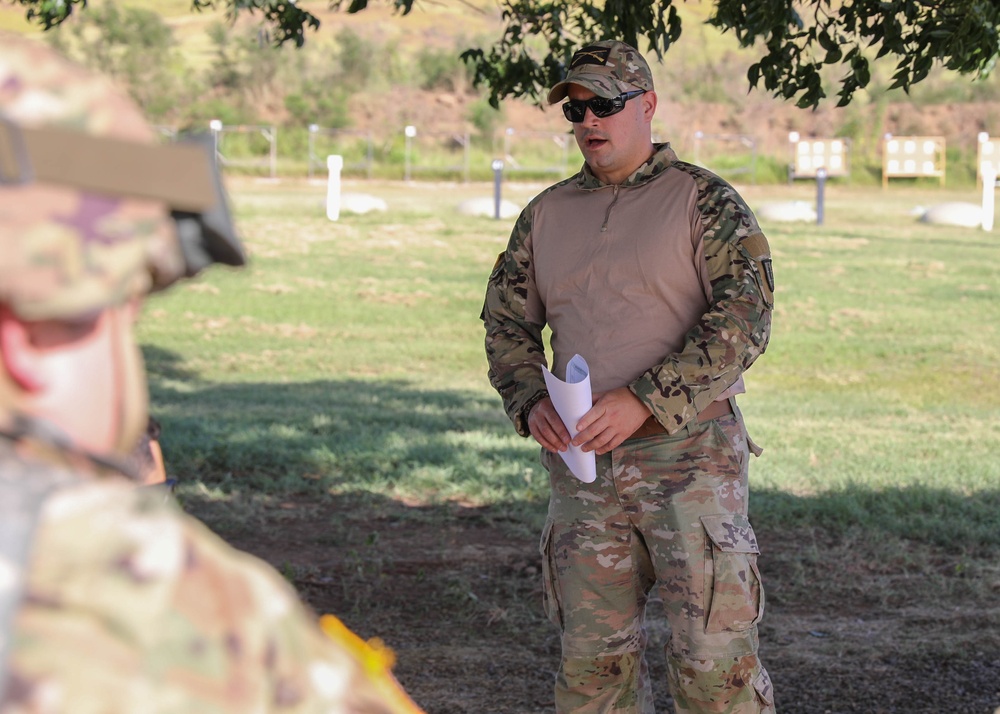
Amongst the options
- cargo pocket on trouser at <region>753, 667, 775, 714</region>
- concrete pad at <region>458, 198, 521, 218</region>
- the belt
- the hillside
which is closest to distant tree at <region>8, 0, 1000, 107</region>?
the belt

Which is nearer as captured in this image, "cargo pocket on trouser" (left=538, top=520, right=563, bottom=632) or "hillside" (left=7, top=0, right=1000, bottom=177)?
"cargo pocket on trouser" (left=538, top=520, right=563, bottom=632)

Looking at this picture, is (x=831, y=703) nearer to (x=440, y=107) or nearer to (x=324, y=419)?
(x=324, y=419)

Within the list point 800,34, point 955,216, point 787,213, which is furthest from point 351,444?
point 955,216

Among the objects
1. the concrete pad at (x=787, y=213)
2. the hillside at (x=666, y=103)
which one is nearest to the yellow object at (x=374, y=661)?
the concrete pad at (x=787, y=213)

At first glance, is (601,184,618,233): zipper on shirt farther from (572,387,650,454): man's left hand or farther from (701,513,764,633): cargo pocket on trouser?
(701,513,764,633): cargo pocket on trouser

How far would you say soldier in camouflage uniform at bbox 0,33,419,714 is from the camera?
885 mm

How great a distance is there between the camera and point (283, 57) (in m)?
44.0

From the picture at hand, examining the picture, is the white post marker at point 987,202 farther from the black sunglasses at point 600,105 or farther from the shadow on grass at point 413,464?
the black sunglasses at point 600,105

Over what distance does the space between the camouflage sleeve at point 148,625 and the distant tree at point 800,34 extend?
356cm

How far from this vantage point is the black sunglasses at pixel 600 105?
3.44m

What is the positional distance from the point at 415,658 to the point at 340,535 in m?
1.43

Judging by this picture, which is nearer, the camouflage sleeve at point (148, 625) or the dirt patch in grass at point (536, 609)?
the camouflage sleeve at point (148, 625)

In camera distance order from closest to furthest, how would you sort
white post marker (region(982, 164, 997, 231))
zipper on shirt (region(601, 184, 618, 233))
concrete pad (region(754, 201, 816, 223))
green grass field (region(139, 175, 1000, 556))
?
zipper on shirt (region(601, 184, 618, 233)), green grass field (region(139, 175, 1000, 556)), white post marker (region(982, 164, 997, 231)), concrete pad (region(754, 201, 816, 223))

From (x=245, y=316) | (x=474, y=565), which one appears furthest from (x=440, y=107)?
(x=474, y=565)
